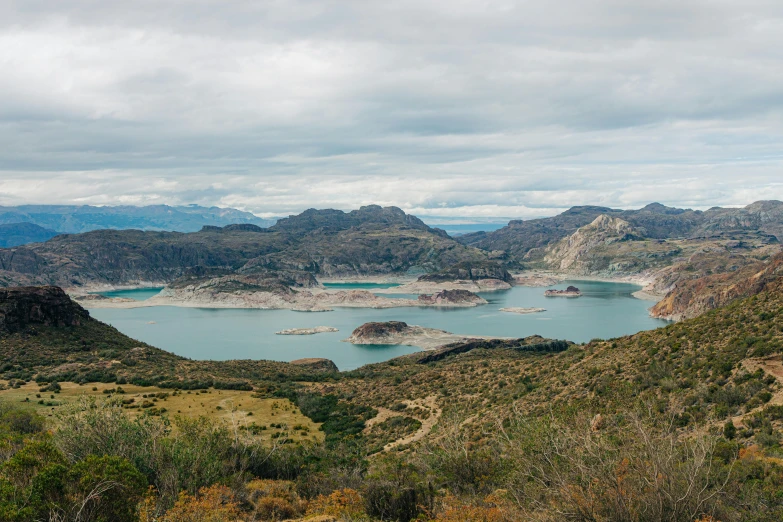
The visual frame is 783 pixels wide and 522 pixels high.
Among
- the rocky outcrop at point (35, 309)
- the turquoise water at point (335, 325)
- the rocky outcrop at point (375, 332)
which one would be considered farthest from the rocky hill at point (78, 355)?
the rocky outcrop at point (375, 332)

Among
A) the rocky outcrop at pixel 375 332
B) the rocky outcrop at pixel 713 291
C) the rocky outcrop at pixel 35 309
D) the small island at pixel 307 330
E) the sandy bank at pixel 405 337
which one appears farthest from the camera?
the small island at pixel 307 330

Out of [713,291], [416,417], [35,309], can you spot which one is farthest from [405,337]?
[416,417]

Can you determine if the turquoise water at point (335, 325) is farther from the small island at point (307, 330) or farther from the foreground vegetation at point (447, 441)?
the foreground vegetation at point (447, 441)

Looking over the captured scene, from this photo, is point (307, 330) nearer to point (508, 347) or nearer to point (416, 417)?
point (508, 347)

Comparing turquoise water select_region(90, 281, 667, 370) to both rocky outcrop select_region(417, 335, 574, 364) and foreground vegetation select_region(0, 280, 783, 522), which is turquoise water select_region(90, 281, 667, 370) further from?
foreground vegetation select_region(0, 280, 783, 522)

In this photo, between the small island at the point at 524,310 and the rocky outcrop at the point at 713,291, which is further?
the small island at the point at 524,310

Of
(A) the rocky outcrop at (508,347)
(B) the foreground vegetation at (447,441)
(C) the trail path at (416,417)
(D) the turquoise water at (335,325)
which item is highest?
(B) the foreground vegetation at (447,441)

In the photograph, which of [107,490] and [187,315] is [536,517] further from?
[187,315]
